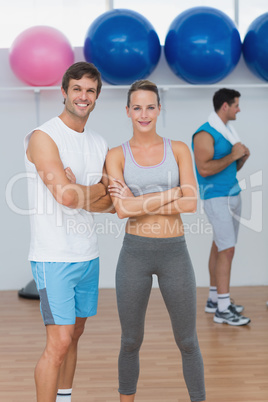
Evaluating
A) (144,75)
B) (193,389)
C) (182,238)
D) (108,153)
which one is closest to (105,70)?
(144,75)

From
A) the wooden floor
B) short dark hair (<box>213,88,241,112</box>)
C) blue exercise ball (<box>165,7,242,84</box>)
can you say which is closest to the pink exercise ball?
blue exercise ball (<box>165,7,242,84</box>)

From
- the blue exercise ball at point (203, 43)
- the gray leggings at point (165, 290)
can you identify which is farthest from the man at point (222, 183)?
the gray leggings at point (165, 290)

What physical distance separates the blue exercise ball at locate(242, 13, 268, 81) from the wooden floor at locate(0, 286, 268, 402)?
5.38 feet

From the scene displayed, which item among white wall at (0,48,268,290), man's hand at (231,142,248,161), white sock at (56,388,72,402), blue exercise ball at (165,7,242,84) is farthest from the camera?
white wall at (0,48,268,290)

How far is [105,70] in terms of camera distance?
11.6 ft

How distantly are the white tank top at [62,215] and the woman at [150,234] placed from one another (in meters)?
0.12

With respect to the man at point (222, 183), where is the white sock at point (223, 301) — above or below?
below

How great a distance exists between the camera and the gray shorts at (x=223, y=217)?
3234mm

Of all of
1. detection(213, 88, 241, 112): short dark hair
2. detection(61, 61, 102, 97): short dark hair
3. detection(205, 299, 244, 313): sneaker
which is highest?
detection(213, 88, 241, 112): short dark hair

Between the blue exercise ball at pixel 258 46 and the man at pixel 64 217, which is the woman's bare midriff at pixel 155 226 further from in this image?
the blue exercise ball at pixel 258 46

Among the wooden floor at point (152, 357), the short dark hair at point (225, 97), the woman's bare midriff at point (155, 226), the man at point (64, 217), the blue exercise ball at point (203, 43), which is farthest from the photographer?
the blue exercise ball at point (203, 43)

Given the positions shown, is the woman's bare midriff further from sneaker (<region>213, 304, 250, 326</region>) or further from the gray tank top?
sneaker (<region>213, 304, 250, 326</region>)

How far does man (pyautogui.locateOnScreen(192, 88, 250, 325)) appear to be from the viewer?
317 cm

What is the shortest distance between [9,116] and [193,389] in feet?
9.31
